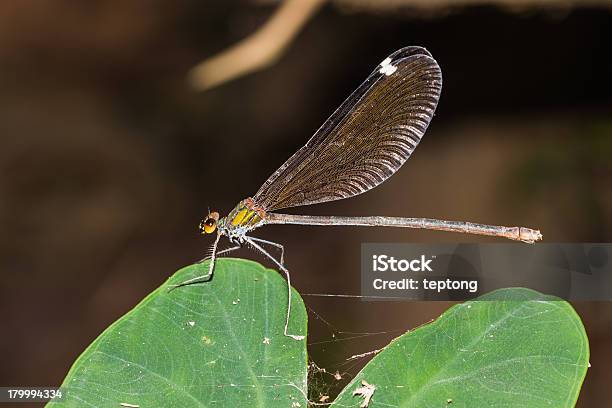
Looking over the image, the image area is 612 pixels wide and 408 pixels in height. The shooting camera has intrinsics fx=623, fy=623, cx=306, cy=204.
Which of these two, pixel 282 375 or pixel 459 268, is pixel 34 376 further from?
pixel 459 268

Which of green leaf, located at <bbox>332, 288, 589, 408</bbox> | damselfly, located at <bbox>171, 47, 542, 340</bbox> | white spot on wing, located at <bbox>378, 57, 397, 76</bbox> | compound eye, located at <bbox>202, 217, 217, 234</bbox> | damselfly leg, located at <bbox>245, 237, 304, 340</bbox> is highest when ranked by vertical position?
white spot on wing, located at <bbox>378, 57, 397, 76</bbox>

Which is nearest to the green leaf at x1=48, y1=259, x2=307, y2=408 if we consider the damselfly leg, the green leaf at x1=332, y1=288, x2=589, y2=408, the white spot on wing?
the damselfly leg

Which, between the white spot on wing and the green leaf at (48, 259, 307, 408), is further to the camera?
the white spot on wing

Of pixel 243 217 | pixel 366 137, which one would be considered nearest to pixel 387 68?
pixel 366 137

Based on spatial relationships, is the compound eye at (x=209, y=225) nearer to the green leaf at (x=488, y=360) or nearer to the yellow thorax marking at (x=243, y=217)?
the yellow thorax marking at (x=243, y=217)

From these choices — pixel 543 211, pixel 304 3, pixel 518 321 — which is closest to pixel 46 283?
pixel 304 3

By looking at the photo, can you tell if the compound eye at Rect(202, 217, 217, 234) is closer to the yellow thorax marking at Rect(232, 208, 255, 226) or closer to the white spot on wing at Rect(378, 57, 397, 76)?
the yellow thorax marking at Rect(232, 208, 255, 226)

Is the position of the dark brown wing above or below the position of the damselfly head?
above

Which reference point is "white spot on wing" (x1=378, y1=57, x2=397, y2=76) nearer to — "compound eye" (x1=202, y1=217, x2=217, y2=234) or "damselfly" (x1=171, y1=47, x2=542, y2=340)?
"damselfly" (x1=171, y1=47, x2=542, y2=340)
